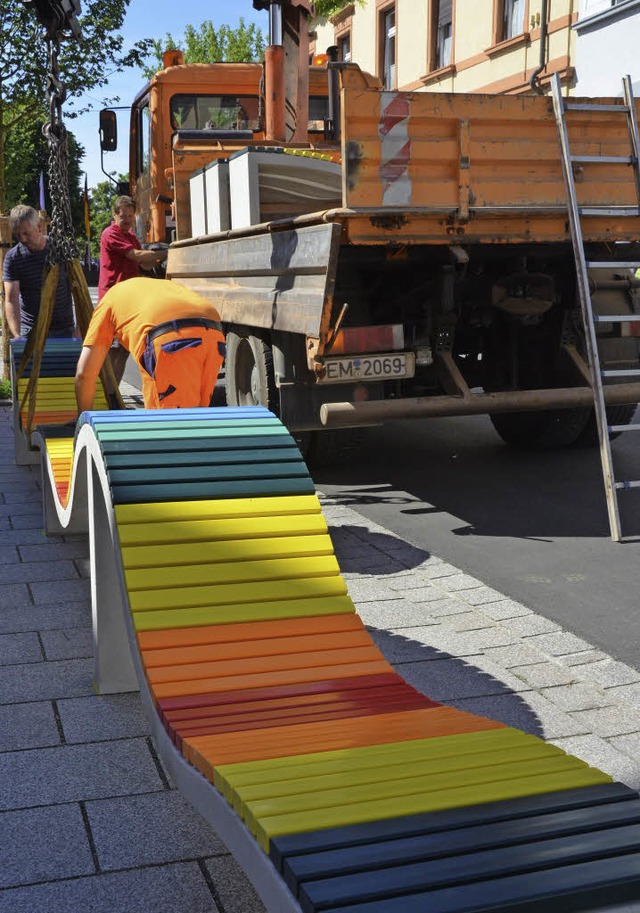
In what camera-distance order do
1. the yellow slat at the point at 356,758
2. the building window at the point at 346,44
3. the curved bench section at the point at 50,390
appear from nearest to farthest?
1. the yellow slat at the point at 356,758
2. the curved bench section at the point at 50,390
3. the building window at the point at 346,44

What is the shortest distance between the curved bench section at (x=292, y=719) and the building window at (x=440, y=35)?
72.3 ft

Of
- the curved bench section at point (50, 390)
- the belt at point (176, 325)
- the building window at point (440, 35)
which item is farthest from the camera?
the building window at point (440, 35)

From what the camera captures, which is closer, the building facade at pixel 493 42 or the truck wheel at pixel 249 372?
the truck wheel at pixel 249 372

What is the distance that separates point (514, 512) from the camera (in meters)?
6.95

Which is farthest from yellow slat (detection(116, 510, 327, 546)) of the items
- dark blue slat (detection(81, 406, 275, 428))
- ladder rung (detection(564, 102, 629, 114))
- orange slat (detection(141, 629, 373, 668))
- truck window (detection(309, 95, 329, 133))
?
truck window (detection(309, 95, 329, 133))

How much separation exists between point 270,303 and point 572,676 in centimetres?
365

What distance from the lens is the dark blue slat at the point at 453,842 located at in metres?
2.06

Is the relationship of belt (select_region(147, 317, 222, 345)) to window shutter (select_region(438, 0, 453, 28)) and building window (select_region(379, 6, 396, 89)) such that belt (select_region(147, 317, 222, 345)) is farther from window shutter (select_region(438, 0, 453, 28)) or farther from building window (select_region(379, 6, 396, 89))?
building window (select_region(379, 6, 396, 89))

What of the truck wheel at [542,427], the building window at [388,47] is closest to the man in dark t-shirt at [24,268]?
the truck wheel at [542,427]

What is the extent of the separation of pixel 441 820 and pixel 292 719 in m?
0.84

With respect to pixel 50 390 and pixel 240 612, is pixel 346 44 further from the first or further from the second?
pixel 240 612

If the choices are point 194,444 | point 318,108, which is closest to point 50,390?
point 194,444

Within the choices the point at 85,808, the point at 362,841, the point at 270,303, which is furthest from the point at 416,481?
the point at 362,841

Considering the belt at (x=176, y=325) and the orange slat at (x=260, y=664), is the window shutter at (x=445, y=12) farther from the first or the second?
the orange slat at (x=260, y=664)
